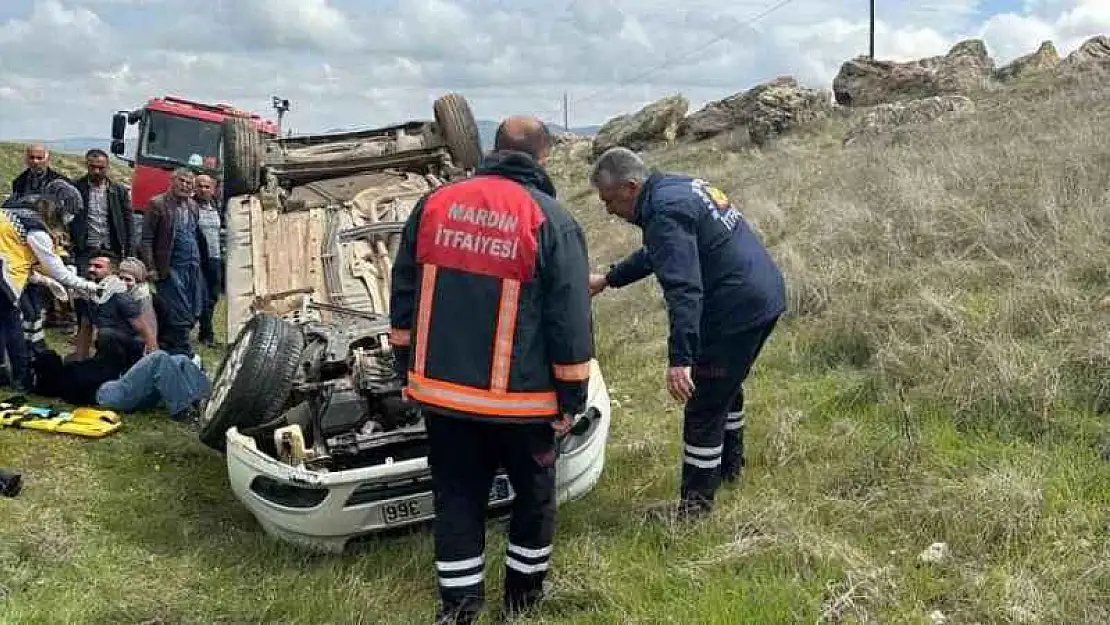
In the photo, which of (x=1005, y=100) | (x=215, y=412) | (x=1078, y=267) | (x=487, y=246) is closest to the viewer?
(x=487, y=246)

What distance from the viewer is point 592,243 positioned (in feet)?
37.3

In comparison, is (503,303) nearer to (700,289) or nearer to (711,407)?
(700,289)

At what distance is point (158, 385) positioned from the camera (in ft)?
18.6

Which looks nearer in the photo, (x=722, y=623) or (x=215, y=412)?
(x=722, y=623)

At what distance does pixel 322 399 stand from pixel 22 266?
2809mm

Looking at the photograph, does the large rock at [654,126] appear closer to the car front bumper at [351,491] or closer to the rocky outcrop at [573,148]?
the rocky outcrop at [573,148]

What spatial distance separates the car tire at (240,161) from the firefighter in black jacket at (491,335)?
492 centimetres

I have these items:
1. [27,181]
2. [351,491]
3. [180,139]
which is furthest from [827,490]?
[180,139]

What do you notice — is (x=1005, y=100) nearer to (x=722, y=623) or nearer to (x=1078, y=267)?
(x=1078, y=267)

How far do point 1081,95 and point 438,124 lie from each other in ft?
23.7

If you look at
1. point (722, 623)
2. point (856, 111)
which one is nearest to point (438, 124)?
point (722, 623)

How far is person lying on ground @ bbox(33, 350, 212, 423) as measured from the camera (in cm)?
565

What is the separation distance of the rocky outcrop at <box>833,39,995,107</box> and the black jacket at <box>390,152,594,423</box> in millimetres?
15574

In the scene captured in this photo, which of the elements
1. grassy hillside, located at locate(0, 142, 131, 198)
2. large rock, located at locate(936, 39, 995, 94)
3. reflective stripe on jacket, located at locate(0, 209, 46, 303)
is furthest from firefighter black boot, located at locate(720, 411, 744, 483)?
grassy hillside, located at locate(0, 142, 131, 198)
